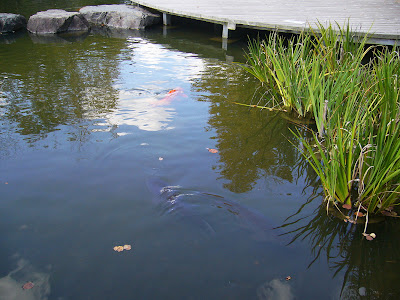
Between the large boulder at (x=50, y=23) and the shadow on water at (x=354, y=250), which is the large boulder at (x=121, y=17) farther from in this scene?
the shadow on water at (x=354, y=250)

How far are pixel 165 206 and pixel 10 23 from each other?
9613 millimetres

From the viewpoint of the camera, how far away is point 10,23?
34.2ft

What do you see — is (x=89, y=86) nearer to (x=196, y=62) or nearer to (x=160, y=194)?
(x=196, y=62)

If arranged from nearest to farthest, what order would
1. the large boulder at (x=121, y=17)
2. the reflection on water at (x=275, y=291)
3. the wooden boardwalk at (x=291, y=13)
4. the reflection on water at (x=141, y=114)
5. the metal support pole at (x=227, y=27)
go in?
1. the reflection on water at (x=275, y=291)
2. the reflection on water at (x=141, y=114)
3. the wooden boardwalk at (x=291, y=13)
4. the metal support pole at (x=227, y=27)
5. the large boulder at (x=121, y=17)

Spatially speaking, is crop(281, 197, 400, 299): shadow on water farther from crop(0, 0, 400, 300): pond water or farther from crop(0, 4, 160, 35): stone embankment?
crop(0, 4, 160, 35): stone embankment

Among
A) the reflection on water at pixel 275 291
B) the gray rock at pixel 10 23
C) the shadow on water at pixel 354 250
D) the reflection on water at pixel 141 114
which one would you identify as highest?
the gray rock at pixel 10 23

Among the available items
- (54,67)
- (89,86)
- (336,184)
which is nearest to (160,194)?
(336,184)

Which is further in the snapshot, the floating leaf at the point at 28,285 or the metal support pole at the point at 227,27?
the metal support pole at the point at 227,27

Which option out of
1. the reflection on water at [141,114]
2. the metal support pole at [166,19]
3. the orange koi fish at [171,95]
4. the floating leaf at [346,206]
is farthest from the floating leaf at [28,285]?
the metal support pole at [166,19]

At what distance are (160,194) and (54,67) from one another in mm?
4962

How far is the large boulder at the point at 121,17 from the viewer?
440 inches

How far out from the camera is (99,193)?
11.2ft

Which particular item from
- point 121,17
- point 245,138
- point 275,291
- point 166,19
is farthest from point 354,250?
point 121,17

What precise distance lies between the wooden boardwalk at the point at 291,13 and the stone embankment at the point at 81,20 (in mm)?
512
